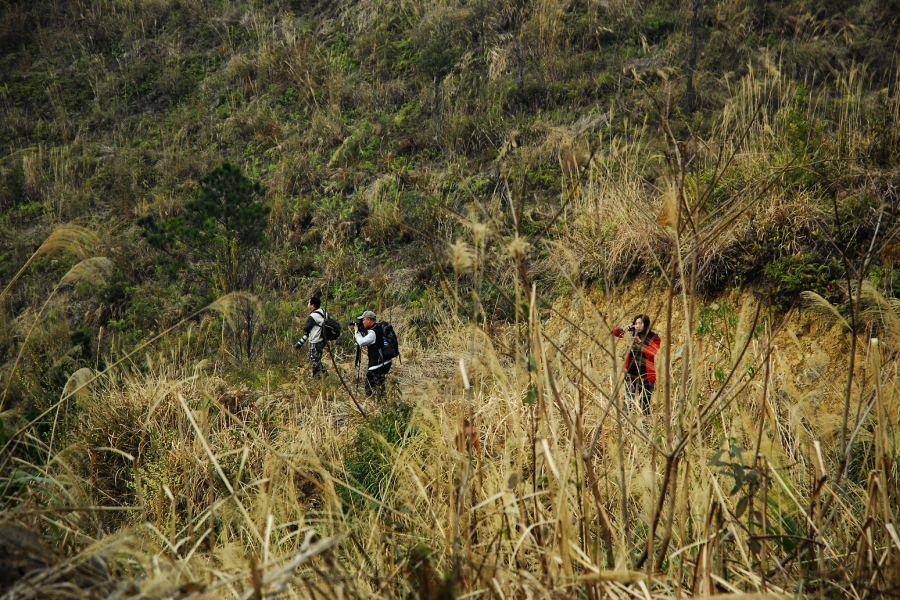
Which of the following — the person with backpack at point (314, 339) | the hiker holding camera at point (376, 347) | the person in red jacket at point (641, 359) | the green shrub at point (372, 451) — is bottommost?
the person with backpack at point (314, 339)

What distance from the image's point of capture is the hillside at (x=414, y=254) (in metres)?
2.16

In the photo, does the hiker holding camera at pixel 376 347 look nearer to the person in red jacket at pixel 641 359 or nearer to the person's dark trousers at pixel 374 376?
the person's dark trousers at pixel 374 376

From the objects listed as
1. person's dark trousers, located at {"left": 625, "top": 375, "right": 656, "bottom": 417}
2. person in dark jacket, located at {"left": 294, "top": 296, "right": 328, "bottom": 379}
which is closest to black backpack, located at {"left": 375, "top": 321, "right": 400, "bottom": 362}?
person in dark jacket, located at {"left": 294, "top": 296, "right": 328, "bottom": 379}

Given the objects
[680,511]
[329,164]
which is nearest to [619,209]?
[680,511]

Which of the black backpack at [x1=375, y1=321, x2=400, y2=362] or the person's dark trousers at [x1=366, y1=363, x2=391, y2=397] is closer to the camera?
the person's dark trousers at [x1=366, y1=363, x2=391, y2=397]

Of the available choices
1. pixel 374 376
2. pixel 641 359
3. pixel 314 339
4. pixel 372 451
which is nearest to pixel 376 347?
pixel 374 376

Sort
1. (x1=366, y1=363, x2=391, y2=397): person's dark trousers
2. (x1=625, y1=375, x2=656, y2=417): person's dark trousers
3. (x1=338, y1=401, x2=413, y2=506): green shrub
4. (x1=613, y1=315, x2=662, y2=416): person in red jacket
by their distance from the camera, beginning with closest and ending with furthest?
(x1=613, y1=315, x2=662, y2=416): person in red jacket, (x1=625, y1=375, x2=656, y2=417): person's dark trousers, (x1=338, y1=401, x2=413, y2=506): green shrub, (x1=366, y1=363, x2=391, y2=397): person's dark trousers

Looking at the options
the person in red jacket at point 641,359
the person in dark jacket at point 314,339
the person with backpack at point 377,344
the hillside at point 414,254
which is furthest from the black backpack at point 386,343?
the person in red jacket at point 641,359

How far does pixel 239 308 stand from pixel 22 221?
933 centimetres

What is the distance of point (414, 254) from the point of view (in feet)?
41.6

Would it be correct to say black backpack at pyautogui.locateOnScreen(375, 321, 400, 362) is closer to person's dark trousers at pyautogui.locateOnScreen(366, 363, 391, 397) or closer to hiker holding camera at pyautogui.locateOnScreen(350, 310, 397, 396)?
hiker holding camera at pyautogui.locateOnScreen(350, 310, 397, 396)

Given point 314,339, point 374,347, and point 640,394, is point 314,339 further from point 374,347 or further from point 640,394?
point 640,394

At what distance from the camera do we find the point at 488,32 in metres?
15.5

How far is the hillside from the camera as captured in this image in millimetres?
2162
